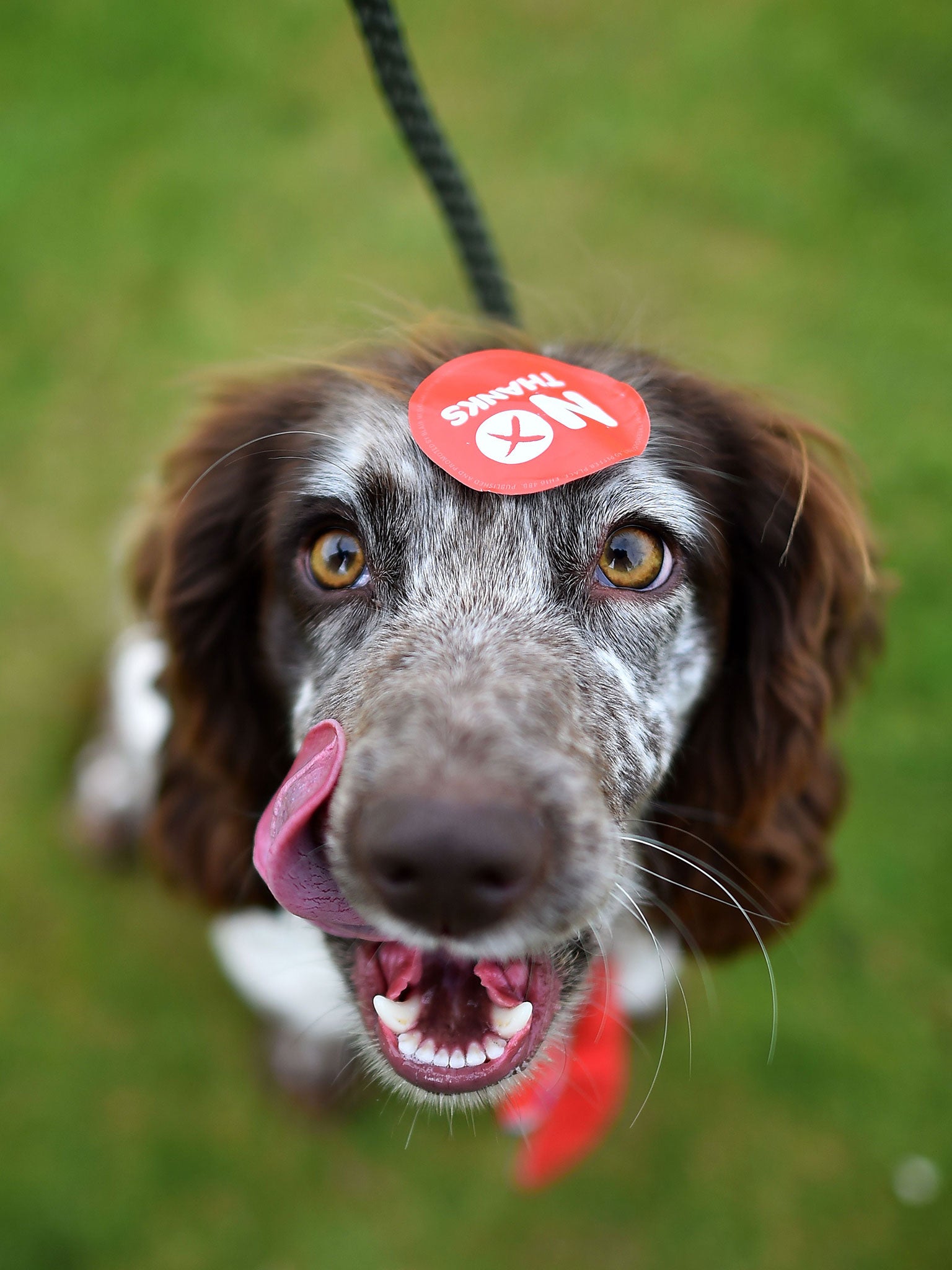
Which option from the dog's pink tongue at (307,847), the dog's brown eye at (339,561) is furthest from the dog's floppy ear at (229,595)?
the dog's pink tongue at (307,847)

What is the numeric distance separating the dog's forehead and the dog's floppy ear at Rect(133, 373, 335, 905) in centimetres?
26

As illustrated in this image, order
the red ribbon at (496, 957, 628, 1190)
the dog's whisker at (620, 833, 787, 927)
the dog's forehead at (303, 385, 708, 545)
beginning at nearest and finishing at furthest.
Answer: the dog's forehead at (303, 385, 708, 545), the dog's whisker at (620, 833, 787, 927), the red ribbon at (496, 957, 628, 1190)

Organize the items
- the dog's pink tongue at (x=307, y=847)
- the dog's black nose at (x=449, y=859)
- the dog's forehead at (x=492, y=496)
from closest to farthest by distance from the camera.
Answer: the dog's black nose at (x=449, y=859) < the dog's pink tongue at (x=307, y=847) < the dog's forehead at (x=492, y=496)

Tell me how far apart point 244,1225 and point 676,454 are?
300 cm

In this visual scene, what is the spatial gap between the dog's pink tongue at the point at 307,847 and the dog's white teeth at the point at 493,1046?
0.91 feet

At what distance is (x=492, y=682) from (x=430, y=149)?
4.39 feet

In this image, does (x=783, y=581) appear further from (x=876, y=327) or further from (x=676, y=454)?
(x=876, y=327)

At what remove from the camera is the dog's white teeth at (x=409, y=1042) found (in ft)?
5.23

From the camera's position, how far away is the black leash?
1.78 metres

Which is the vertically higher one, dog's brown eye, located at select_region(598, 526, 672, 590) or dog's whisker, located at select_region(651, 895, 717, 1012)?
dog's brown eye, located at select_region(598, 526, 672, 590)

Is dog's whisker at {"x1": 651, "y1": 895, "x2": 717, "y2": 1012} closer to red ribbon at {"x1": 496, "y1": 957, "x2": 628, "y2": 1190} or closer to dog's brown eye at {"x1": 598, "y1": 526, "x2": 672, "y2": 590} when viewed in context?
red ribbon at {"x1": 496, "y1": 957, "x2": 628, "y2": 1190}

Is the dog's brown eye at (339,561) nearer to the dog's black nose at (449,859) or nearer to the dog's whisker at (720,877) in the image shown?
the dog's black nose at (449,859)

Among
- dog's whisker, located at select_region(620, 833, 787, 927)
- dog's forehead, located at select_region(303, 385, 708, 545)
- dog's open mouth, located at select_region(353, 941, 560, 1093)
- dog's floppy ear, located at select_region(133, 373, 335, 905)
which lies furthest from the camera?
dog's floppy ear, located at select_region(133, 373, 335, 905)

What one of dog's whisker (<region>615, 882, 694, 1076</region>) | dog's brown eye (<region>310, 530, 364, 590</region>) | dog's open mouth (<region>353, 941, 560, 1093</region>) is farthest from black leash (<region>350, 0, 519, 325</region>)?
dog's open mouth (<region>353, 941, 560, 1093</region>)
